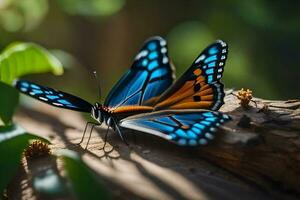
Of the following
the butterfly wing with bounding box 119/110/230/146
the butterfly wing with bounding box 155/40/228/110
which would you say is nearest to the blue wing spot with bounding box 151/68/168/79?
the butterfly wing with bounding box 155/40/228/110

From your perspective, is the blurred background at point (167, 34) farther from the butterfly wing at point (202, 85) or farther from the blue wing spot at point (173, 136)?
the blue wing spot at point (173, 136)

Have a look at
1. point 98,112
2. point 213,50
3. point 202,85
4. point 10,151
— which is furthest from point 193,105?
point 10,151

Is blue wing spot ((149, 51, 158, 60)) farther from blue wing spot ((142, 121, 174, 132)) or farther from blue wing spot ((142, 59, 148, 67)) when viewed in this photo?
blue wing spot ((142, 121, 174, 132))

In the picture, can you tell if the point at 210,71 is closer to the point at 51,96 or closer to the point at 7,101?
the point at 51,96

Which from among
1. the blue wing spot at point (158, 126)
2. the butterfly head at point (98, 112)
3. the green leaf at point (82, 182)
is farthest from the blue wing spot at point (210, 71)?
the green leaf at point (82, 182)

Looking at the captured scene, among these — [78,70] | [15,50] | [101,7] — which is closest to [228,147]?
[15,50]

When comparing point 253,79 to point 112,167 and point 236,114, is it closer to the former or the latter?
point 236,114
